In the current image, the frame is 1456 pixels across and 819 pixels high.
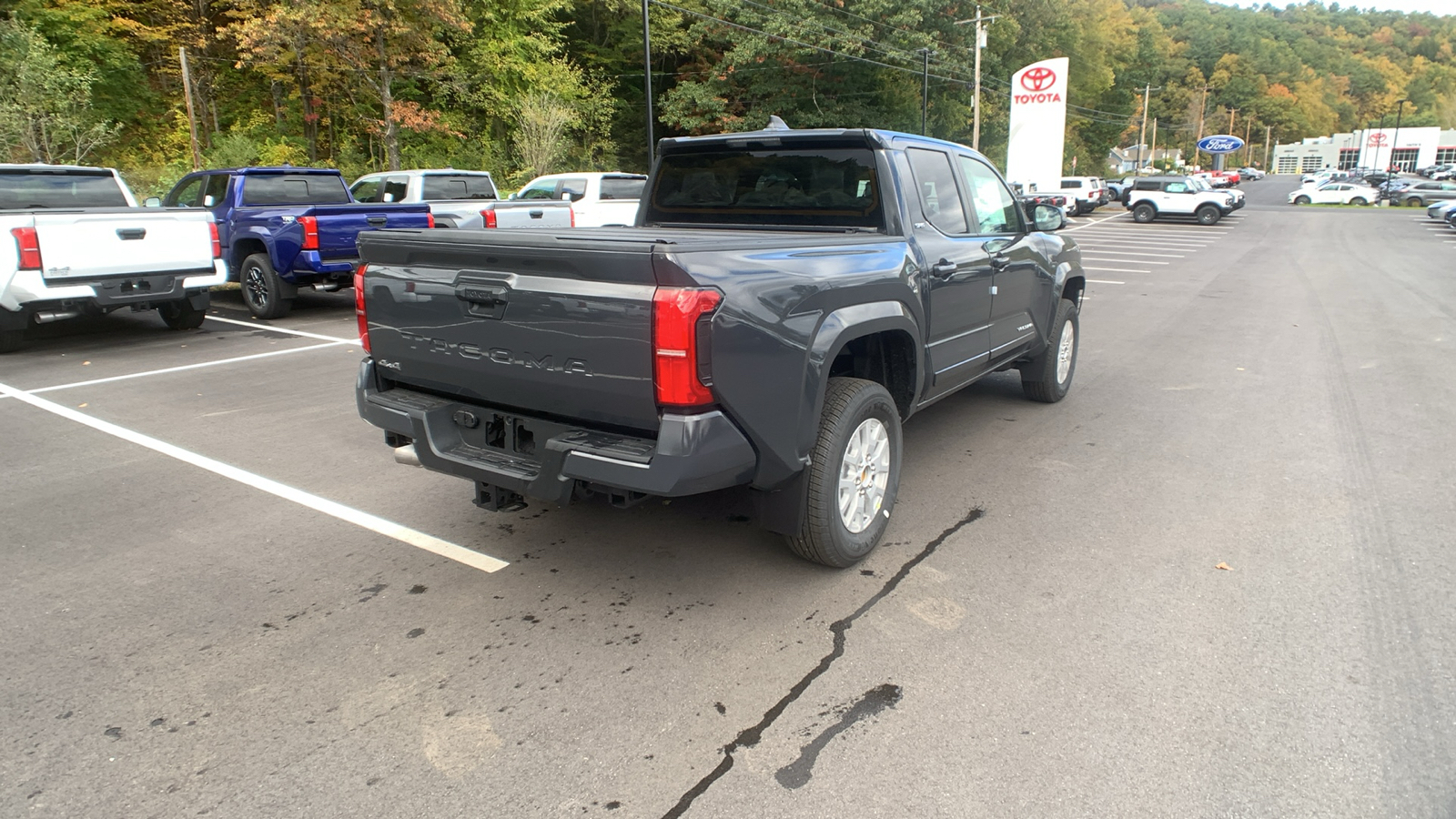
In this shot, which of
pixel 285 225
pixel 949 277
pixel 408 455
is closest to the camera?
pixel 408 455

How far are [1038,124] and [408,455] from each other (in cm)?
4164

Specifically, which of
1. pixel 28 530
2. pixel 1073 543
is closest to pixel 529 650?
pixel 1073 543

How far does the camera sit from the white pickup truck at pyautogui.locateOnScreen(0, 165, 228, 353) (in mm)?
8219

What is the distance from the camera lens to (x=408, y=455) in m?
3.84

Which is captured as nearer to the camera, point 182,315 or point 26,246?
point 26,246

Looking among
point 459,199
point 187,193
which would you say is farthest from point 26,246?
point 459,199

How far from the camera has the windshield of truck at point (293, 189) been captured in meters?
11.5

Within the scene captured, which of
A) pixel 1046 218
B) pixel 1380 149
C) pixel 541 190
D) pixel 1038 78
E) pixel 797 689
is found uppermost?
pixel 1038 78

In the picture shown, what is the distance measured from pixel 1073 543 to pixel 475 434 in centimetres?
274

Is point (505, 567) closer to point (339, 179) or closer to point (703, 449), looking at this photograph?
point (703, 449)

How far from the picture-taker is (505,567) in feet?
13.0

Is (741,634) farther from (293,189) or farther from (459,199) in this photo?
(459,199)

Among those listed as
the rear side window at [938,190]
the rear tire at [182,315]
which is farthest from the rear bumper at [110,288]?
the rear side window at [938,190]

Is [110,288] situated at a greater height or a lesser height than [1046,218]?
lesser
